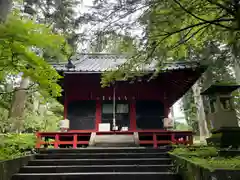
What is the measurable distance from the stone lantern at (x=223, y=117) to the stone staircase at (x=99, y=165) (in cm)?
150

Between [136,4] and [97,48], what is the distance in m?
1.23

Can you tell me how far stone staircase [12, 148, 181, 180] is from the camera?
156 inches

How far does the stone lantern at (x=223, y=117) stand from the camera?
16.0 ft

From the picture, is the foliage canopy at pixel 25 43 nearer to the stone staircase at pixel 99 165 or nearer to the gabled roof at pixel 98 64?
the stone staircase at pixel 99 165

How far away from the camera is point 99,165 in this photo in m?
4.61

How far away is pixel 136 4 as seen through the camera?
10.1ft

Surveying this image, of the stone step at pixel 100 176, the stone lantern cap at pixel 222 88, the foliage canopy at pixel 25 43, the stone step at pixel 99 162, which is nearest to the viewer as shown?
the foliage canopy at pixel 25 43

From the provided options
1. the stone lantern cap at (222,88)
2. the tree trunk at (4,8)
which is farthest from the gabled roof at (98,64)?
the tree trunk at (4,8)

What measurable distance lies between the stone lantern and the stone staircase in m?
1.50

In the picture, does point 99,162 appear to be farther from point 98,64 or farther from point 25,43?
point 98,64

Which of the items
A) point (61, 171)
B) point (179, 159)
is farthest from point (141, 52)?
point (61, 171)

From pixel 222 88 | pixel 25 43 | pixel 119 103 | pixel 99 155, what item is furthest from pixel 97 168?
pixel 119 103

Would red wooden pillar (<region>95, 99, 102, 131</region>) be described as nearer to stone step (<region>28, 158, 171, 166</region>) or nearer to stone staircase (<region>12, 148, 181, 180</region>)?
stone staircase (<region>12, 148, 181, 180</region>)

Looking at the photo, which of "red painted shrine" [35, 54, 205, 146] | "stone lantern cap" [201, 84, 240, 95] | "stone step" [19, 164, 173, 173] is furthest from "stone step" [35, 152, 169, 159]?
"red painted shrine" [35, 54, 205, 146]
